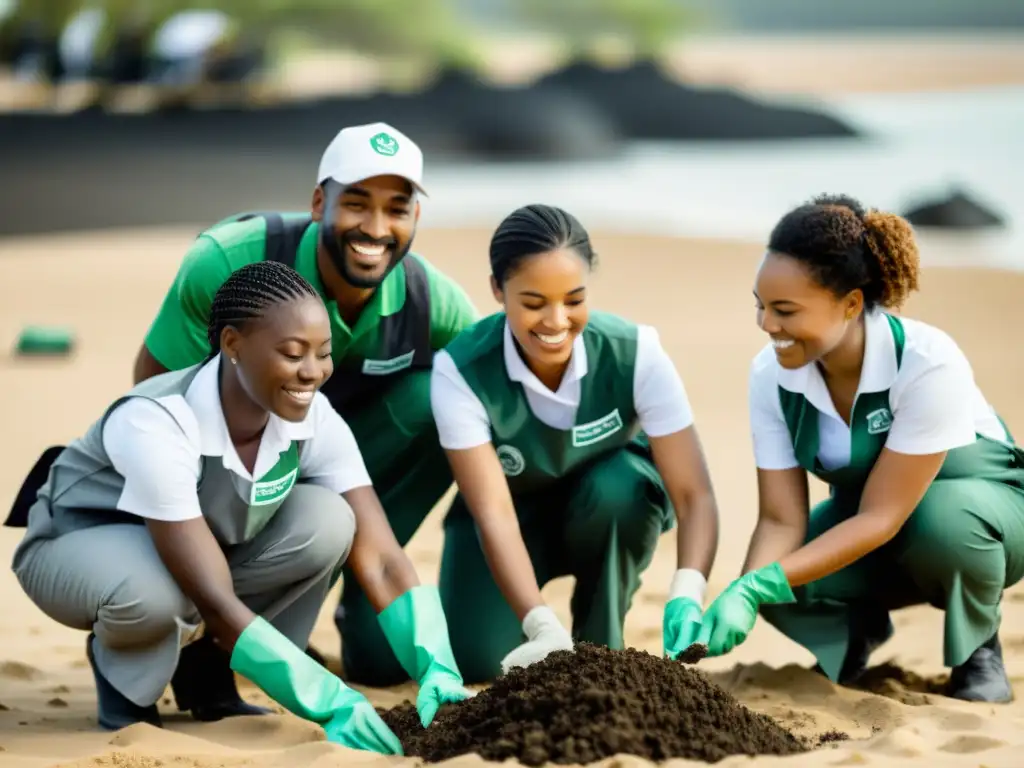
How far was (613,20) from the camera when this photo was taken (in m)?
39.4

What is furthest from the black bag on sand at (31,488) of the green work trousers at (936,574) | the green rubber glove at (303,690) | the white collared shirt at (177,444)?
the green work trousers at (936,574)

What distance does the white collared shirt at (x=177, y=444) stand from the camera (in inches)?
110

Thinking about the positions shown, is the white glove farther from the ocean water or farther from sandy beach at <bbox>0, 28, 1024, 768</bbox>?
the ocean water

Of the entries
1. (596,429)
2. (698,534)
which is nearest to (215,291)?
(596,429)

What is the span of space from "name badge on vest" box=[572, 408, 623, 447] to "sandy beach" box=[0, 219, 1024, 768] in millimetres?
588

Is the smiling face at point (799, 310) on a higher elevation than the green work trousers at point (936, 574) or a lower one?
higher

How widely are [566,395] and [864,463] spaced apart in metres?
0.67

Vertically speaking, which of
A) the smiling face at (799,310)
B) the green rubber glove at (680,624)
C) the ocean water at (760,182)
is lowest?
the green rubber glove at (680,624)

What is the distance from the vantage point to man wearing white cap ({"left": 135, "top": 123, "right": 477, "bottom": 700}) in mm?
3393

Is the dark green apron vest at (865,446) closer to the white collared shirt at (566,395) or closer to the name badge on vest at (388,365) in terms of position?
the white collared shirt at (566,395)

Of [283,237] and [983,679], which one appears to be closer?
[983,679]

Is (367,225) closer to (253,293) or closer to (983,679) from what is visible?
(253,293)

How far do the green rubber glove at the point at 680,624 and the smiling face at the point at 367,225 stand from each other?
1.04 meters

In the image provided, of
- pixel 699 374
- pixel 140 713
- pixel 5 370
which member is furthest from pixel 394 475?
pixel 5 370
